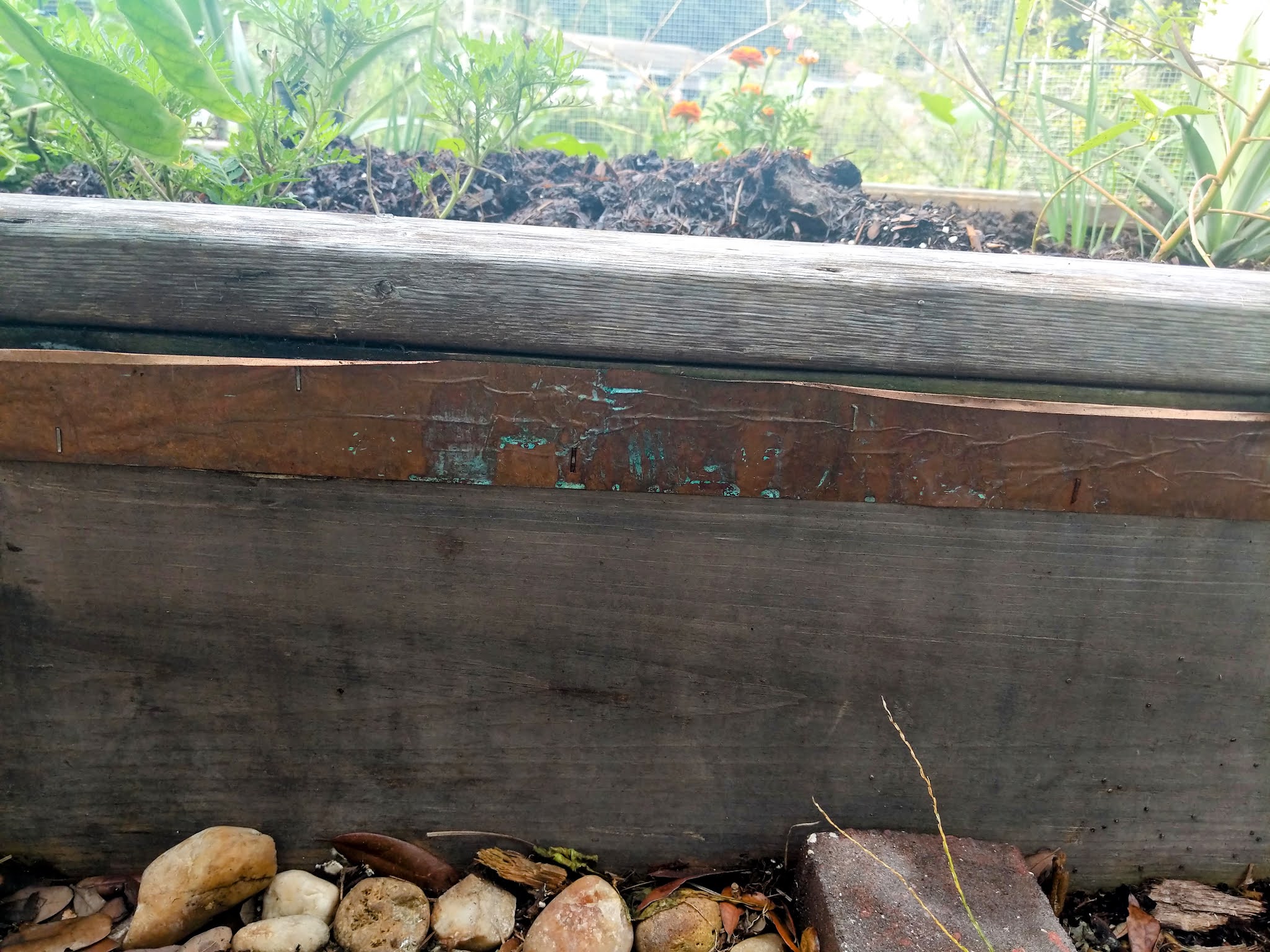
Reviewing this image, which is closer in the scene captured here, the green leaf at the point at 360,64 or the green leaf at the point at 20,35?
the green leaf at the point at 20,35

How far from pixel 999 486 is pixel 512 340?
57cm

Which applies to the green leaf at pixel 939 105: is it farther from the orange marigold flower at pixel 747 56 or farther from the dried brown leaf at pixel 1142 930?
the dried brown leaf at pixel 1142 930

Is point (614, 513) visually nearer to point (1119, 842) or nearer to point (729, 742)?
point (729, 742)

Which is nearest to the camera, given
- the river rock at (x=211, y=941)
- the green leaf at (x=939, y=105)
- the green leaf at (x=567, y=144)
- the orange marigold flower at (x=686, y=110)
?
the river rock at (x=211, y=941)

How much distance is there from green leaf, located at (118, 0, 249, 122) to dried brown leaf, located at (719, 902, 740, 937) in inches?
48.3

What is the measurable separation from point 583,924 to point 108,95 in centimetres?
114

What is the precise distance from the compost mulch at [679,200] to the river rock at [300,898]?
97 centimetres

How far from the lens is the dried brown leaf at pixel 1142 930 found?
1.02m

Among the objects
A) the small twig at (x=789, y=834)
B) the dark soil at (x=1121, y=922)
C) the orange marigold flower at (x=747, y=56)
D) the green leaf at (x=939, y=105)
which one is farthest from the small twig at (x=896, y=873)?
the orange marigold flower at (x=747, y=56)

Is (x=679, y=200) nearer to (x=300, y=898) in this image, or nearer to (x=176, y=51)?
(x=176, y=51)

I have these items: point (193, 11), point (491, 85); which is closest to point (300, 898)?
point (491, 85)

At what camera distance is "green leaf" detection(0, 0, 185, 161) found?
2.93 ft

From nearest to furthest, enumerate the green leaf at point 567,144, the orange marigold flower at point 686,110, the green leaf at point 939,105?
the green leaf at point 567,144, the green leaf at point 939,105, the orange marigold flower at point 686,110

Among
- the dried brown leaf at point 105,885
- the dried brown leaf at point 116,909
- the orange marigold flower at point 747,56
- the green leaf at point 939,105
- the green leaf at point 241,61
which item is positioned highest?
the orange marigold flower at point 747,56
